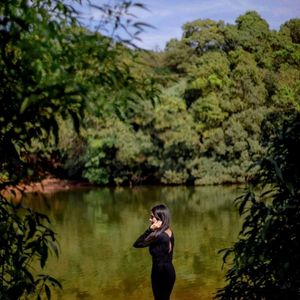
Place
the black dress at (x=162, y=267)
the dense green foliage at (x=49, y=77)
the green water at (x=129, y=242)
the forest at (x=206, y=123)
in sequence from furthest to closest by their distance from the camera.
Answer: the forest at (x=206, y=123), the green water at (x=129, y=242), the black dress at (x=162, y=267), the dense green foliage at (x=49, y=77)

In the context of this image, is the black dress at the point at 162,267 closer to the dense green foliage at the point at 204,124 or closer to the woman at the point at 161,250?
the woman at the point at 161,250

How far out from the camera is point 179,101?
29.1 meters

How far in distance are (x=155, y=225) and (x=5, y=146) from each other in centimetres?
264

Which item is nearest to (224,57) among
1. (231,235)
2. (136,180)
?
(136,180)

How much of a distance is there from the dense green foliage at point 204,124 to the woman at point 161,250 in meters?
20.9

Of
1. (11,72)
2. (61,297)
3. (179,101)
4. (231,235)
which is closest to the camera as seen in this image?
(11,72)

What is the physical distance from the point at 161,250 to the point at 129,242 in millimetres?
8109

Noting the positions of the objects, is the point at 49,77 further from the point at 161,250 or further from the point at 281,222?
the point at 161,250

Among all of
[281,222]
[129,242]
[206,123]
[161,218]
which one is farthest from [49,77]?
[206,123]

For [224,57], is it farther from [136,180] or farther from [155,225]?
[155,225]

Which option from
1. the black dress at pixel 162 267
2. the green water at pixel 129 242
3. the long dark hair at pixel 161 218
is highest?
the long dark hair at pixel 161 218

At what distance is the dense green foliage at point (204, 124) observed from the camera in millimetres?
27188

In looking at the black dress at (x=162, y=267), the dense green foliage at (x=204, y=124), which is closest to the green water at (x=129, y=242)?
the black dress at (x=162, y=267)

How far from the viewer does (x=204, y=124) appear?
91.6ft
